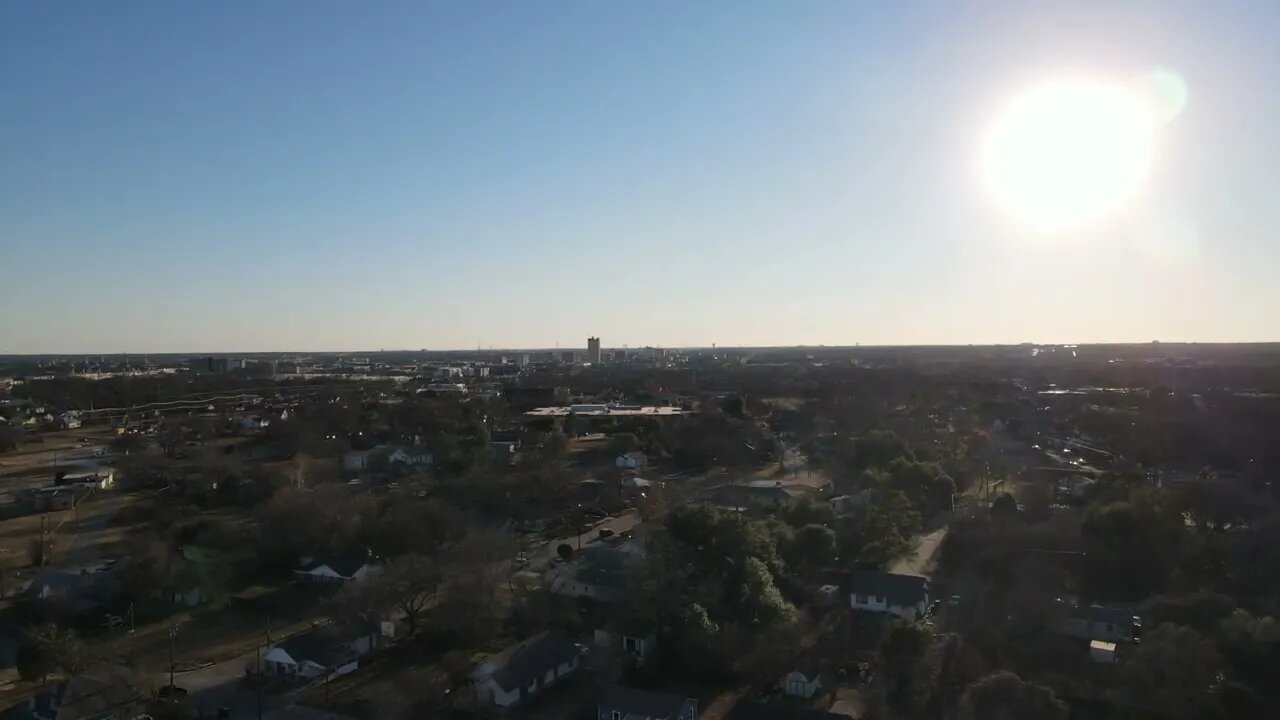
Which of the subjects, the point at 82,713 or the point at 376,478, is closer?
the point at 82,713

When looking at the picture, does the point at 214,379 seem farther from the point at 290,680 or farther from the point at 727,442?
the point at 290,680

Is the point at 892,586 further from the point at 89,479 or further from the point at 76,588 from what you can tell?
the point at 89,479

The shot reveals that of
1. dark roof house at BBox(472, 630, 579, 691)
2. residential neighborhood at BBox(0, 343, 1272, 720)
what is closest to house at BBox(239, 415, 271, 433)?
residential neighborhood at BBox(0, 343, 1272, 720)

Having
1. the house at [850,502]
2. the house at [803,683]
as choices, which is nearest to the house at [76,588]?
the house at [803,683]

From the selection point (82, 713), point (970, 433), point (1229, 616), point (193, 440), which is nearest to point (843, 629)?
point (1229, 616)

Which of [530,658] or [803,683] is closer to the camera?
[803,683]

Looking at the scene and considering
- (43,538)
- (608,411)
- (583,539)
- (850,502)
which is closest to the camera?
(43,538)

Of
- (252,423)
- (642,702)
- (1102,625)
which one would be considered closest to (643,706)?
(642,702)

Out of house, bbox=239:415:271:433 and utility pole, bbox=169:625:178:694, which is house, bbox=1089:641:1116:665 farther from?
house, bbox=239:415:271:433

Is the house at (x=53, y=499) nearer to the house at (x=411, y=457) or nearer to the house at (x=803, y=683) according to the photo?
the house at (x=411, y=457)
